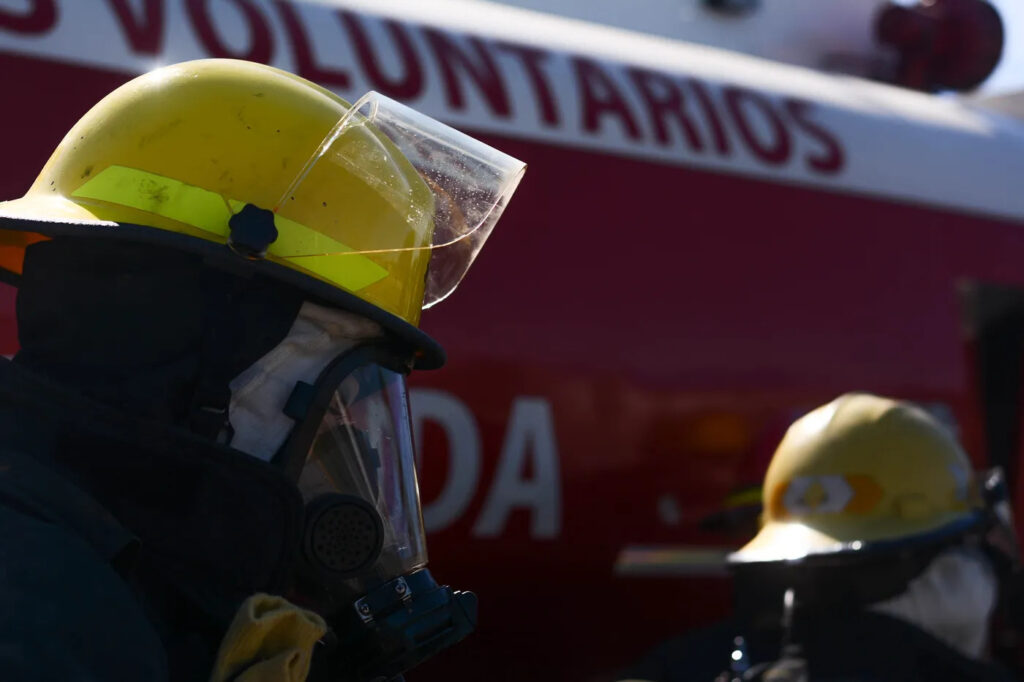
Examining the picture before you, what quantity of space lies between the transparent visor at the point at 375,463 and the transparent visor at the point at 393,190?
13 centimetres

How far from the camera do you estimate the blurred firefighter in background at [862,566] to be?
7.43ft

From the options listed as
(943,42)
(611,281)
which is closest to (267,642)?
(611,281)

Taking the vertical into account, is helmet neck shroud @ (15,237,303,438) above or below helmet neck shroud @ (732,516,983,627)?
above

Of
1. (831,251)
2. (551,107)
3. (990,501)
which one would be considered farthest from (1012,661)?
(551,107)

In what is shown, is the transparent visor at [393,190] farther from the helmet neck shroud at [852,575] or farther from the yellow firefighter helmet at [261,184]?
the helmet neck shroud at [852,575]

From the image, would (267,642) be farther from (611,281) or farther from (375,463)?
(611,281)

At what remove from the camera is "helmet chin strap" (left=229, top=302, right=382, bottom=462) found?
→ 4.10 ft

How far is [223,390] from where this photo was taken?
1.20 m

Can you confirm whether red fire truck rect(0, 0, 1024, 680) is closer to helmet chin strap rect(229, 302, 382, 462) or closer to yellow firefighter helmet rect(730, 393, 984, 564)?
yellow firefighter helmet rect(730, 393, 984, 564)

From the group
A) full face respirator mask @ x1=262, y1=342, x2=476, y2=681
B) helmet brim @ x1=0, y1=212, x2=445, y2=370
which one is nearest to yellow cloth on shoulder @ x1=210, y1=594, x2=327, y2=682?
full face respirator mask @ x1=262, y1=342, x2=476, y2=681

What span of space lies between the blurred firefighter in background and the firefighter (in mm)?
1124

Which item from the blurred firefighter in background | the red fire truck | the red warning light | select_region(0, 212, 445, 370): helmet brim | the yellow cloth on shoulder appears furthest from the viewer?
the red warning light

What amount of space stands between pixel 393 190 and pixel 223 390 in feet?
1.13

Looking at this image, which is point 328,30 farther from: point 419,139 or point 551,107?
point 419,139
